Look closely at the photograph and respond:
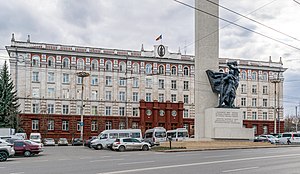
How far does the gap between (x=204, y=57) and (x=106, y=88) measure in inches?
1455

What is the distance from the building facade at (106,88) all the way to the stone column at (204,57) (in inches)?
961

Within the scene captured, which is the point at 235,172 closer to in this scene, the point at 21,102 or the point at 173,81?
the point at 21,102

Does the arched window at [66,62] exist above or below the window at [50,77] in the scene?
A: above

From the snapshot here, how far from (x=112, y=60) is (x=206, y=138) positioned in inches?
1535

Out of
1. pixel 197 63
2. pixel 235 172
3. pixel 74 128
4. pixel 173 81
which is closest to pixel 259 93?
pixel 173 81

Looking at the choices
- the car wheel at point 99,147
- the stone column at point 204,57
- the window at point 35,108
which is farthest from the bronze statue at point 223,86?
the window at point 35,108

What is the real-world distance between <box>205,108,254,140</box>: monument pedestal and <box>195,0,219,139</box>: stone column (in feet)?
4.02

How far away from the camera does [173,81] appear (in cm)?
9006

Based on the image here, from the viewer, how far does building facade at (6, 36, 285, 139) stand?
3110 inches

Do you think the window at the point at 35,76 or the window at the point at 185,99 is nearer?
the window at the point at 35,76

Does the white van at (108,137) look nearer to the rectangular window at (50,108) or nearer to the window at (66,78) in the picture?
the rectangular window at (50,108)

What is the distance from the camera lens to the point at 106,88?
3329 inches

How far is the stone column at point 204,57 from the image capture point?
50.4 m

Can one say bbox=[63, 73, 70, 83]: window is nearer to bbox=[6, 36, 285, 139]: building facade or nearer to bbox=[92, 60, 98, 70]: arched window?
bbox=[6, 36, 285, 139]: building facade
